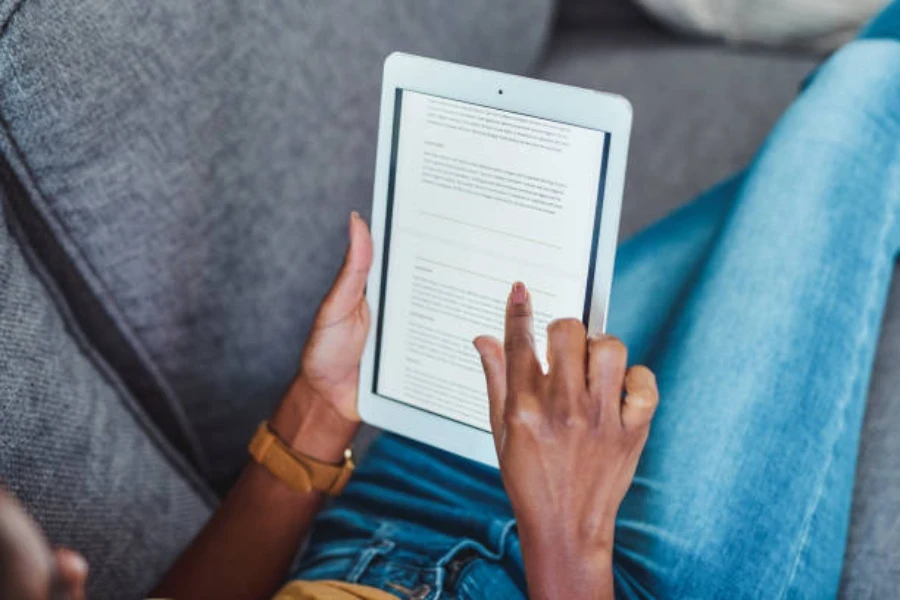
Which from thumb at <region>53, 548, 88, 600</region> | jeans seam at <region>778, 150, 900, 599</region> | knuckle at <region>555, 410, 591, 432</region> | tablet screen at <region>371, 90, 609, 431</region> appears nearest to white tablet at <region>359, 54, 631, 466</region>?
tablet screen at <region>371, 90, 609, 431</region>

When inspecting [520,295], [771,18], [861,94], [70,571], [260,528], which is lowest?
[260,528]

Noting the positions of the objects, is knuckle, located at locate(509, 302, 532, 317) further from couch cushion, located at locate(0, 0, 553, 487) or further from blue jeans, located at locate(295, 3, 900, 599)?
couch cushion, located at locate(0, 0, 553, 487)

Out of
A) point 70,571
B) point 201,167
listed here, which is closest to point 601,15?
point 201,167

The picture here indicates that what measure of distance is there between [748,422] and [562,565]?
207mm

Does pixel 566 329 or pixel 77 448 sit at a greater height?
pixel 566 329

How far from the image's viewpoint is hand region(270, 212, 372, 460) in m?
0.60

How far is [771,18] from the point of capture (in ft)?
3.21

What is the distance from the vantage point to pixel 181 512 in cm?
71

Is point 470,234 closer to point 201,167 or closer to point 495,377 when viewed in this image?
point 495,377

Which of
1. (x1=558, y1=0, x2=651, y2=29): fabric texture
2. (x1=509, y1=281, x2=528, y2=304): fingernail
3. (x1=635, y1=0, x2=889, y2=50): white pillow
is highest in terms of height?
(x1=558, y1=0, x2=651, y2=29): fabric texture

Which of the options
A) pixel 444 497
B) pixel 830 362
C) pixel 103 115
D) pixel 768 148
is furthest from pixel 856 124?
pixel 103 115

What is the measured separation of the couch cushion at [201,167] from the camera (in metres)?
0.60

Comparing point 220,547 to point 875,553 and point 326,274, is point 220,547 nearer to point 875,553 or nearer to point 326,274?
point 326,274

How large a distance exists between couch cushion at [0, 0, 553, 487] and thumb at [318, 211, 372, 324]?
174mm
